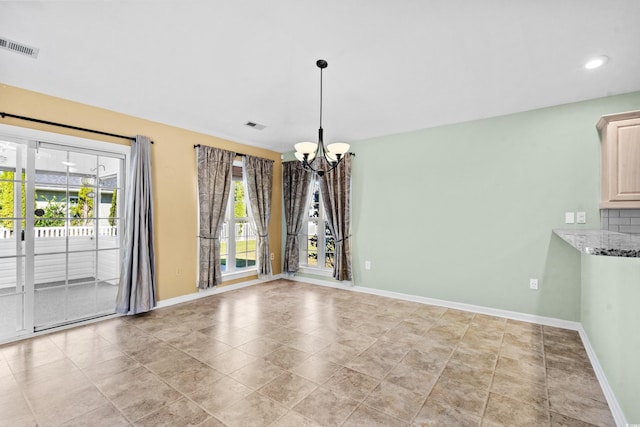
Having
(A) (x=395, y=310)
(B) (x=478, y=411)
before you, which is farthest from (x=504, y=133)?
(B) (x=478, y=411)

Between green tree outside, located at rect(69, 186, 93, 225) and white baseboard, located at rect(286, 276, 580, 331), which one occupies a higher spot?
green tree outside, located at rect(69, 186, 93, 225)

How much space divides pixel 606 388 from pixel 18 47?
5214mm

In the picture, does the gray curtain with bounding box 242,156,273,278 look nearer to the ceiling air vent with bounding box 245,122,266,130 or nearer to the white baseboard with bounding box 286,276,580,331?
the ceiling air vent with bounding box 245,122,266,130

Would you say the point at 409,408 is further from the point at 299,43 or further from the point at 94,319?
the point at 94,319

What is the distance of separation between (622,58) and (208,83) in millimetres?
3766

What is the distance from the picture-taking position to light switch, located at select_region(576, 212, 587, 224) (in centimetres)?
325

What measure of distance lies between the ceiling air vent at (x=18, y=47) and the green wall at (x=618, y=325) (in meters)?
4.50

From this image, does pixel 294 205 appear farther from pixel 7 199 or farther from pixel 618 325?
pixel 618 325

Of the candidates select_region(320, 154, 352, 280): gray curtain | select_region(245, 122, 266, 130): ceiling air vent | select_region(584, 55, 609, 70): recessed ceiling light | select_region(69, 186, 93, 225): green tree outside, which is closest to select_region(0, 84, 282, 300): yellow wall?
select_region(69, 186, 93, 225): green tree outside

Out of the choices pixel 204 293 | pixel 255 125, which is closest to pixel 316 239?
pixel 204 293

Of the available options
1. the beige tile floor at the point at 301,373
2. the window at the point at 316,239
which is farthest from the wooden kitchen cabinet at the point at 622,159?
the window at the point at 316,239

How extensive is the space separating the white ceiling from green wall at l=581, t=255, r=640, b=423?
5.65ft

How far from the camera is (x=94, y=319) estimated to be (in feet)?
11.5

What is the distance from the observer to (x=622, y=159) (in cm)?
281
